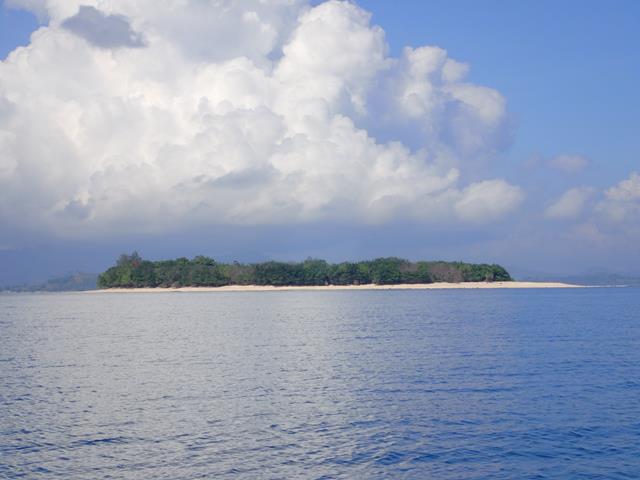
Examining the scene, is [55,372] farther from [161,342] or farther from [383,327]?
[383,327]

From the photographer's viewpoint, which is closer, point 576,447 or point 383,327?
point 576,447

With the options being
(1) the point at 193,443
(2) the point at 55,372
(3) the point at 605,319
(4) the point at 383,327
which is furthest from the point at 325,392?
(3) the point at 605,319

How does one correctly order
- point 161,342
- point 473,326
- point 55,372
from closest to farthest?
point 55,372 → point 161,342 → point 473,326

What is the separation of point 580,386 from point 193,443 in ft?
85.3

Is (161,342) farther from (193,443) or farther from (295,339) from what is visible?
(193,443)

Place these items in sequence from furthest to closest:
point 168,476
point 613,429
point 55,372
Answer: point 55,372
point 613,429
point 168,476

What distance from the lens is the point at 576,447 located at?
29828mm

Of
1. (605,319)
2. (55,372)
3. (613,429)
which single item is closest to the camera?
(613,429)

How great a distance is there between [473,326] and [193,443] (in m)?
63.8

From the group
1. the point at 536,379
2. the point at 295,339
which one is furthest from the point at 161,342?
the point at 536,379

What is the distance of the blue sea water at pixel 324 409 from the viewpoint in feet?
91.8

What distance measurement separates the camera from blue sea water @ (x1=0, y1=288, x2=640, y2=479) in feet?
91.8

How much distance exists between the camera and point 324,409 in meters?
37.4

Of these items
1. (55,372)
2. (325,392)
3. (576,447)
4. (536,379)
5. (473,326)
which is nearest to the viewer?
(576,447)
